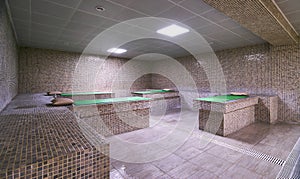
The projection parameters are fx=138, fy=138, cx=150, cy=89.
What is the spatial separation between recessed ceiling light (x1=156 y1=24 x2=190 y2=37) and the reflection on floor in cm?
273

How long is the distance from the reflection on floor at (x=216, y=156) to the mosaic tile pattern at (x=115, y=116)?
0.27 m

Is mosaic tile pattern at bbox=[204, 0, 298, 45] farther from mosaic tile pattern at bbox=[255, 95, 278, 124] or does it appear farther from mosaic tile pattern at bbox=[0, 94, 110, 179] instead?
mosaic tile pattern at bbox=[0, 94, 110, 179]

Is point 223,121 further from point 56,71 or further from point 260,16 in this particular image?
point 56,71

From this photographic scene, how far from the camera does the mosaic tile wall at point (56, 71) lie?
530 centimetres

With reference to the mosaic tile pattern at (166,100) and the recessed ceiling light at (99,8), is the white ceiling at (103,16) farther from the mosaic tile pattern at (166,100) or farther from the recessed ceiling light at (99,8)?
the mosaic tile pattern at (166,100)

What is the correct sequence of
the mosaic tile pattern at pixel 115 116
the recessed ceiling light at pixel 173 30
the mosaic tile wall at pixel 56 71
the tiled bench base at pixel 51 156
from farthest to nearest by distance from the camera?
the mosaic tile wall at pixel 56 71 → the recessed ceiling light at pixel 173 30 → the mosaic tile pattern at pixel 115 116 → the tiled bench base at pixel 51 156

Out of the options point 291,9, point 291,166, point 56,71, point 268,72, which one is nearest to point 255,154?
point 291,166

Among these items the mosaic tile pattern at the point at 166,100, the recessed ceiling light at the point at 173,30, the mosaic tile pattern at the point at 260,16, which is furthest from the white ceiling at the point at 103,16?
the mosaic tile pattern at the point at 166,100

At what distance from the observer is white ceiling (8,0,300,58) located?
8.21ft

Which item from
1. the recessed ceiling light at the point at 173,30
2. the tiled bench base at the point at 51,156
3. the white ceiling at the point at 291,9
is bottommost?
the tiled bench base at the point at 51,156

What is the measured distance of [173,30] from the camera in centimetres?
382

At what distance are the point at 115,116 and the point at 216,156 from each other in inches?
92.5

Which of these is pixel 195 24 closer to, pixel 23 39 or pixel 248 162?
pixel 248 162

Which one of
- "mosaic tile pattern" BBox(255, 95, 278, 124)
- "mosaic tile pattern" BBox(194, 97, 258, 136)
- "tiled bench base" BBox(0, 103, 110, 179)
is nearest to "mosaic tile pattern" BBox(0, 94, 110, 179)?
"tiled bench base" BBox(0, 103, 110, 179)
